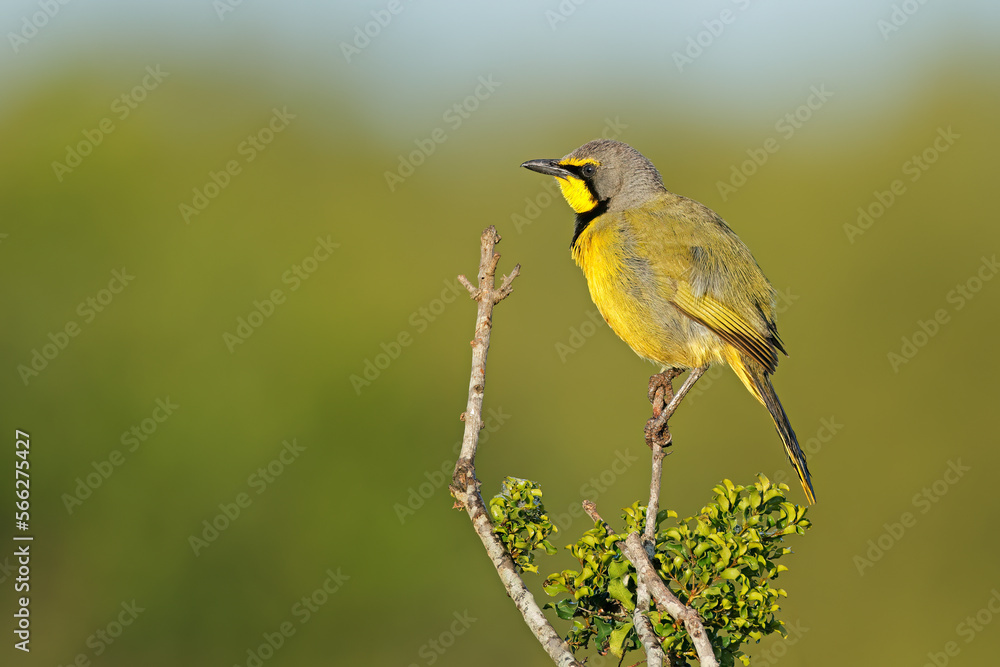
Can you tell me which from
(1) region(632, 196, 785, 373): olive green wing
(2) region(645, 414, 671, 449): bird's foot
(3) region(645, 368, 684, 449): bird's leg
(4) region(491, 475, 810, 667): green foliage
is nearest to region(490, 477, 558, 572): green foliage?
(4) region(491, 475, 810, 667): green foliage

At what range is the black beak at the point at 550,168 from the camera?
20.7 ft

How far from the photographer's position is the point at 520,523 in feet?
11.7

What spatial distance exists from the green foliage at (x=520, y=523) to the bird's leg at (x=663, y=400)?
109cm

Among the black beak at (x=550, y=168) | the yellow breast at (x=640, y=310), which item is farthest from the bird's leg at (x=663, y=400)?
the black beak at (x=550, y=168)

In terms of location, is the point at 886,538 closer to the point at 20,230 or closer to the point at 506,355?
the point at 506,355

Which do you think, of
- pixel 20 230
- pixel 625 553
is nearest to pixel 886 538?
pixel 625 553

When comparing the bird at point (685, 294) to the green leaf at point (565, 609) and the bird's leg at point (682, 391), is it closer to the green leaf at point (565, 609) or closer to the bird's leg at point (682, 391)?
the bird's leg at point (682, 391)

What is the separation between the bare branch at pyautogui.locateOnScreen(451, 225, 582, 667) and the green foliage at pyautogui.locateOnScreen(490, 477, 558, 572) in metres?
0.05

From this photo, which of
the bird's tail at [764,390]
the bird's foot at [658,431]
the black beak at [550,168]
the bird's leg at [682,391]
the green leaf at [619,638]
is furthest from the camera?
the black beak at [550,168]

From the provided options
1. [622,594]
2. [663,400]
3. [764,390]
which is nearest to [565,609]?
[622,594]

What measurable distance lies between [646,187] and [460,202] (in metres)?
16.4

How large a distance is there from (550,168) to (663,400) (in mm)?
1878

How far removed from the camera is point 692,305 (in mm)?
5680

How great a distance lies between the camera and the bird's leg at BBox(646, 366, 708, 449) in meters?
5.04
